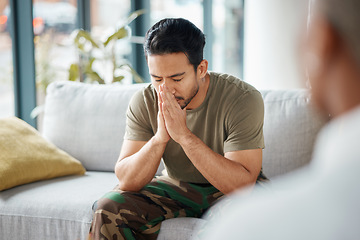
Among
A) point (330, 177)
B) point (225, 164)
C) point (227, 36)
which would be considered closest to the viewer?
point (330, 177)

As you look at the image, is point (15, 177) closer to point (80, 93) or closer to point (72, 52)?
point (80, 93)

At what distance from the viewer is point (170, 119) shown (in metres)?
1.64

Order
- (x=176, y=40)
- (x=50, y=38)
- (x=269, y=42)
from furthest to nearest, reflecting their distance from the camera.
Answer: (x=50, y=38)
(x=269, y=42)
(x=176, y=40)

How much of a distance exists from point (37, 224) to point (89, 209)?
0.25 metres

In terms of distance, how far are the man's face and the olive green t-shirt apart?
0.09 metres

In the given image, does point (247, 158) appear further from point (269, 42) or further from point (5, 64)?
point (5, 64)

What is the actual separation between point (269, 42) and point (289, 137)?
173cm

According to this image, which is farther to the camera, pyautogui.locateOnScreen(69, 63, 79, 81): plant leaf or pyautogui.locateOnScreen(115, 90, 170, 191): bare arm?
pyautogui.locateOnScreen(69, 63, 79, 81): plant leaf

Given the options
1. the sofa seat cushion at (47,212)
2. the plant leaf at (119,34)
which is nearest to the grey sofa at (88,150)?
the sofa seat cushion at (47,212)

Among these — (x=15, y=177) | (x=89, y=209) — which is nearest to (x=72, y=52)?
(x=15, y=177)

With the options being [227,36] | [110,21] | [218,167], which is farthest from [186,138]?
[227,36]

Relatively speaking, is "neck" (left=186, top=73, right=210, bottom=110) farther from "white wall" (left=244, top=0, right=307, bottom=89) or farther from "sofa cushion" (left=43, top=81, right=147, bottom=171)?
"white wall" (left=244, top=0, right=307, bottom=89)

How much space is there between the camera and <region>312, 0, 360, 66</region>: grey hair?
40cm

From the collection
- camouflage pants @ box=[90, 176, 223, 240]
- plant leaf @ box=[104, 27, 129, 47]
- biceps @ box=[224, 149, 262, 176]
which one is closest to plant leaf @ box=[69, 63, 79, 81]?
plant leaf @ box=[104, 27, 129, 47]
